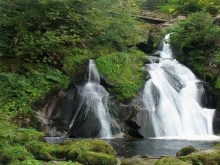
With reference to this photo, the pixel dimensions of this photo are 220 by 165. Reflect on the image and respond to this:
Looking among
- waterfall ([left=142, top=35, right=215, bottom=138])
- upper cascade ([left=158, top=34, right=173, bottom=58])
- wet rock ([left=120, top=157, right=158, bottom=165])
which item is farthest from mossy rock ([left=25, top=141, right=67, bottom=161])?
upper cascade ([left=158, top=34, right=173, bottom=58])

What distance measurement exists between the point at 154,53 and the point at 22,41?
446 inches

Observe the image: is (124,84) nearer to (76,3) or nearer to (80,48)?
(80,48)

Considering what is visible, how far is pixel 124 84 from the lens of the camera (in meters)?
17.9

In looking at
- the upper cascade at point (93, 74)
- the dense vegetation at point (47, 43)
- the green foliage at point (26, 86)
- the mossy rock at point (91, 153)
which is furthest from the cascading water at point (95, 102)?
the mossy rock at point (91, 153)

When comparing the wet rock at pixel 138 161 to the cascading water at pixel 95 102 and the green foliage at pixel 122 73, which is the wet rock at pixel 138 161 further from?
the green foliage at pixel 122 73

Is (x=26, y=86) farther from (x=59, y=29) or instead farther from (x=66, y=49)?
(x=66, y=49)

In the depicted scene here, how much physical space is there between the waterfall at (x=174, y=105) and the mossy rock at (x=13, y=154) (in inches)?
335

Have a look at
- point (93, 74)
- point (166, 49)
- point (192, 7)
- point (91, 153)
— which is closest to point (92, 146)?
point (91, 153)

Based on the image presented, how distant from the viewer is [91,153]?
1004 cm

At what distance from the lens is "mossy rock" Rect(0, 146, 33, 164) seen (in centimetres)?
910

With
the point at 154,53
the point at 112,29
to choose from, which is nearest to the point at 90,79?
the point at 112,29

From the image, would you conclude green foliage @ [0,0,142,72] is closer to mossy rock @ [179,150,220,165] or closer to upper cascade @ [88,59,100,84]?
upper cascade @ [88,59,100,84]

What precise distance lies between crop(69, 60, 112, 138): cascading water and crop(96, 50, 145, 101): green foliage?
545 millimetres

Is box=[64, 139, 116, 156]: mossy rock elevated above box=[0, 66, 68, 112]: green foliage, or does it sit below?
below
